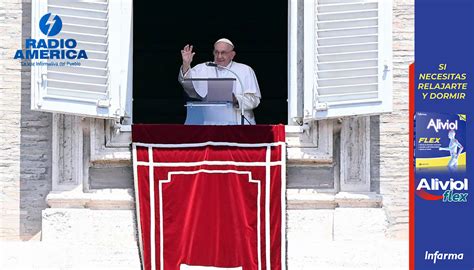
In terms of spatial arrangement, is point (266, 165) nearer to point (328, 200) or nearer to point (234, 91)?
point (328, 200)

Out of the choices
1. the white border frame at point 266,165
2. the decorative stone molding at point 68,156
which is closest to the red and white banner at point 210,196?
the white border frame at point 266,165

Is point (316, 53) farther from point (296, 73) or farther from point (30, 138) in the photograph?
point (30, 138)

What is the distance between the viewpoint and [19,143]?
12.6 m

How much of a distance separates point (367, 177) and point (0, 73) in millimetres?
2987

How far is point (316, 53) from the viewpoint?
12.4 meters

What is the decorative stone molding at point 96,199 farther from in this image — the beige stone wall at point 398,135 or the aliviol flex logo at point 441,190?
the aliviol flex logo at point 441,190

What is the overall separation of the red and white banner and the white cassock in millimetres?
435

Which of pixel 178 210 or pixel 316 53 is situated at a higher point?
pixel 316 53

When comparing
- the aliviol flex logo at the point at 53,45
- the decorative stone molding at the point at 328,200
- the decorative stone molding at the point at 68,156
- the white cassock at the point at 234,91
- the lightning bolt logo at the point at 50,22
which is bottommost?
the decorative stone molding at the point at 328,200

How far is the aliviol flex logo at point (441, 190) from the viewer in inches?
489

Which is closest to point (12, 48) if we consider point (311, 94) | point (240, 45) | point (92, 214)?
point (92, 214)

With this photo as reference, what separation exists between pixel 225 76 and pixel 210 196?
4.43ft

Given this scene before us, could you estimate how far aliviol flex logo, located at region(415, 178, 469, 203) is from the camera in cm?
1242

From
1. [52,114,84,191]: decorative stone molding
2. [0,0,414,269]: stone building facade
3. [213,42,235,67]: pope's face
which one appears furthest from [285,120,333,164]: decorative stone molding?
[52,114,84,191]: decorative stone molding
